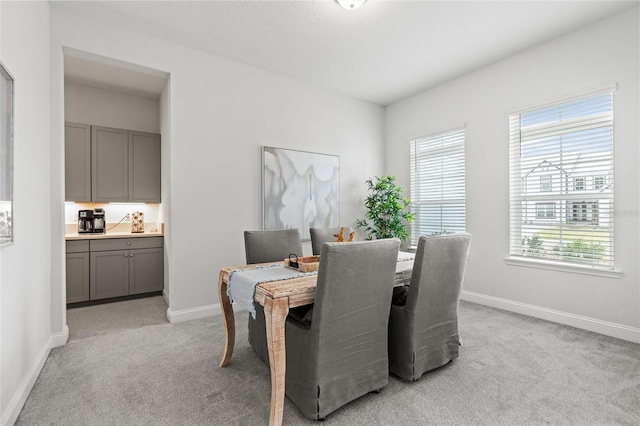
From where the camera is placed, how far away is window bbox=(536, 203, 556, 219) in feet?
11.1

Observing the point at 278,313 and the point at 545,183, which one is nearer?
the point at 278,313

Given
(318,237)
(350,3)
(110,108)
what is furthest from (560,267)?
(110,108)

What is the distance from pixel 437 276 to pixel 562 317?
2.07m

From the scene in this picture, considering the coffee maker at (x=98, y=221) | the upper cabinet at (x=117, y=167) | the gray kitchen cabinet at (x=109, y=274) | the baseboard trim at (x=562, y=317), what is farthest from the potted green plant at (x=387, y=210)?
the coffee maker at (x=98, y=221)

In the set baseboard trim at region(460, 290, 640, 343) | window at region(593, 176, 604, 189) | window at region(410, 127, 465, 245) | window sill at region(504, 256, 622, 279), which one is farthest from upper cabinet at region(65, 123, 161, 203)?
window at region(593, 176, 604, 189)

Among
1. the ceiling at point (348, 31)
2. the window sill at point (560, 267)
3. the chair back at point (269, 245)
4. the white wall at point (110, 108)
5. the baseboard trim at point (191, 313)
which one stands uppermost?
the ceiling at point (348, 31)

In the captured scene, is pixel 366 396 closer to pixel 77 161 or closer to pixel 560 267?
pixel 560 267

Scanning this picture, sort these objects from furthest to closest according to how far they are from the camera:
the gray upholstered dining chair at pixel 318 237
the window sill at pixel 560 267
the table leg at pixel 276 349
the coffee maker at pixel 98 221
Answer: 1. the coffee maker at pixel 98 221
2. the gray upholstered dining chair at pixel 318 237
3. the window sill at pixel 560 267
4. the table leg at pixel 276 349

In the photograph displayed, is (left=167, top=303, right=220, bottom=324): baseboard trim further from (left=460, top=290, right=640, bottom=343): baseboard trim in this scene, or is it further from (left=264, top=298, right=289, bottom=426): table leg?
(left=460, top=290, right=640, bottom=343): baseboard trim

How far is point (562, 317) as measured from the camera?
3.23 meters

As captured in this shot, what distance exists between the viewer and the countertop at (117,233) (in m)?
3.98

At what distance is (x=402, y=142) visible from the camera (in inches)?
199

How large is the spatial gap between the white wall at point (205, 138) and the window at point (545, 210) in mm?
2885

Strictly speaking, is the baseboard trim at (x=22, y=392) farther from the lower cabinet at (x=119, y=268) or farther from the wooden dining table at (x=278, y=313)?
the lower cabinet at (x=119, y=268)
